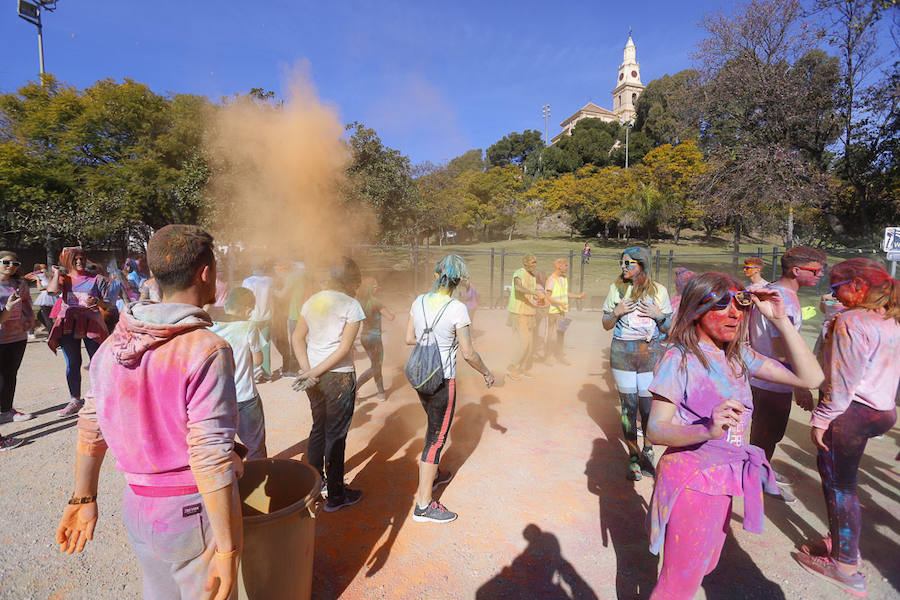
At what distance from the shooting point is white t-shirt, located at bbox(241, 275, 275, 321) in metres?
6.16

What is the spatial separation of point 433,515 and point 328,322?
1629mm

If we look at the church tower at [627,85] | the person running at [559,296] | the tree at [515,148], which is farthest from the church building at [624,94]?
the person running at [559,296]

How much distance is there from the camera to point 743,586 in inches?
109

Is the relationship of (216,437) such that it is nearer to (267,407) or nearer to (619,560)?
(619,560)

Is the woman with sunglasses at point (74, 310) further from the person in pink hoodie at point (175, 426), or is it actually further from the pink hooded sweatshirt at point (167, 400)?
the pink hooded sweatshirt at point (167, 400)

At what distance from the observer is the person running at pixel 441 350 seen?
127 inches

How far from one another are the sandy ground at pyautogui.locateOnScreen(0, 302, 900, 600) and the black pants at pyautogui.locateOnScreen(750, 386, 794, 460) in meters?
0.60

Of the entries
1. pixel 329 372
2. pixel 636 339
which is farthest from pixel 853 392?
pixel 329 372

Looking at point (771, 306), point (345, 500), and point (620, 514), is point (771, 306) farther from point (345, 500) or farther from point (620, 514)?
point (345, 500)

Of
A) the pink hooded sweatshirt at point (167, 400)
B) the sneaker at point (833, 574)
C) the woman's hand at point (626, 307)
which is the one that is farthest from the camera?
the woman's hand at point (626, 307)

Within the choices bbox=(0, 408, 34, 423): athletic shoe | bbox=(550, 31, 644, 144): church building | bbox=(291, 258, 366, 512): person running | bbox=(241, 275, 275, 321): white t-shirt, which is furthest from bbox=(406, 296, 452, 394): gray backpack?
bbox=(550, 31, 644, 144): church building

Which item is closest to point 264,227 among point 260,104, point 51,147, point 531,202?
point 260,104

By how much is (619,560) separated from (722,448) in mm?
1525

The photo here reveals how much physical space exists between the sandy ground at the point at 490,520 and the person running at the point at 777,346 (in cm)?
68
